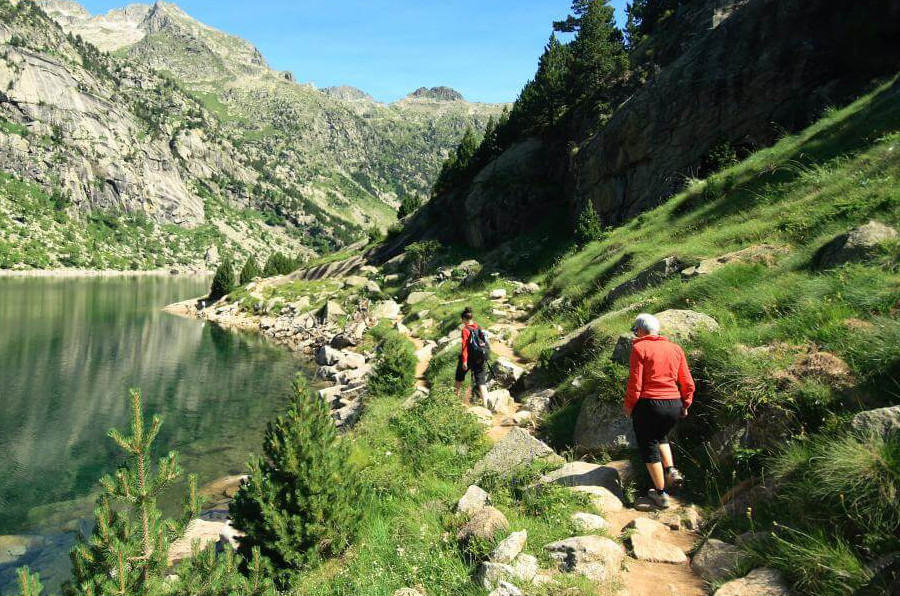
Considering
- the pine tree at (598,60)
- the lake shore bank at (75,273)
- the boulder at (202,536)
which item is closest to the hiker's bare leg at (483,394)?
the boulder at (202,536)

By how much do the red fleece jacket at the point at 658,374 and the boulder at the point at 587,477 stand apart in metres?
1.40

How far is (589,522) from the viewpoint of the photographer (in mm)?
6617

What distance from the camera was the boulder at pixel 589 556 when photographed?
5.50m

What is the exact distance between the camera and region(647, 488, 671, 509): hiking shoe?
6.89m

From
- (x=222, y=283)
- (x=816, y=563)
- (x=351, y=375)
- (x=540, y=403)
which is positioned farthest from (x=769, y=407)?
(x=222, y=283)

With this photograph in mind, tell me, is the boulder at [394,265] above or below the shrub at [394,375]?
above

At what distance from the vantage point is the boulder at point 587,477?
305 inches

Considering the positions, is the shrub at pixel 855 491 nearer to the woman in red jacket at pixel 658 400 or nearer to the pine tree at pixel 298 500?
the woman in red jacket at pixel 658 400

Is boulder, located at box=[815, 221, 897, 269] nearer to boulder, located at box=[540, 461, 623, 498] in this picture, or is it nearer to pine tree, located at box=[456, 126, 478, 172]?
boulder, located at box=[540, 461, 623, 498]

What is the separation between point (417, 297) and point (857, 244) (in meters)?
38.9

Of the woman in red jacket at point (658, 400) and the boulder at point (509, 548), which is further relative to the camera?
the woman in red jacket at point (658, 400)

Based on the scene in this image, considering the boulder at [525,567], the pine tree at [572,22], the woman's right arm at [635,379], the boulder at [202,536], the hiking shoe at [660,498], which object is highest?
the pine tree at [572,22]

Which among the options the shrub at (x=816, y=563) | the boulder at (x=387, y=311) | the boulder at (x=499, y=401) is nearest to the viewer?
the shrub at (x=816, y=563)

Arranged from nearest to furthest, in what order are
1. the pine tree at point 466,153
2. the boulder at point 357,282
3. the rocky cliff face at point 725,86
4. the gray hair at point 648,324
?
the gray hair at point 648,324 < the rocky cliff face at point 725,86 < the boulder at point 357,282 < the pine tree at point 466,153
